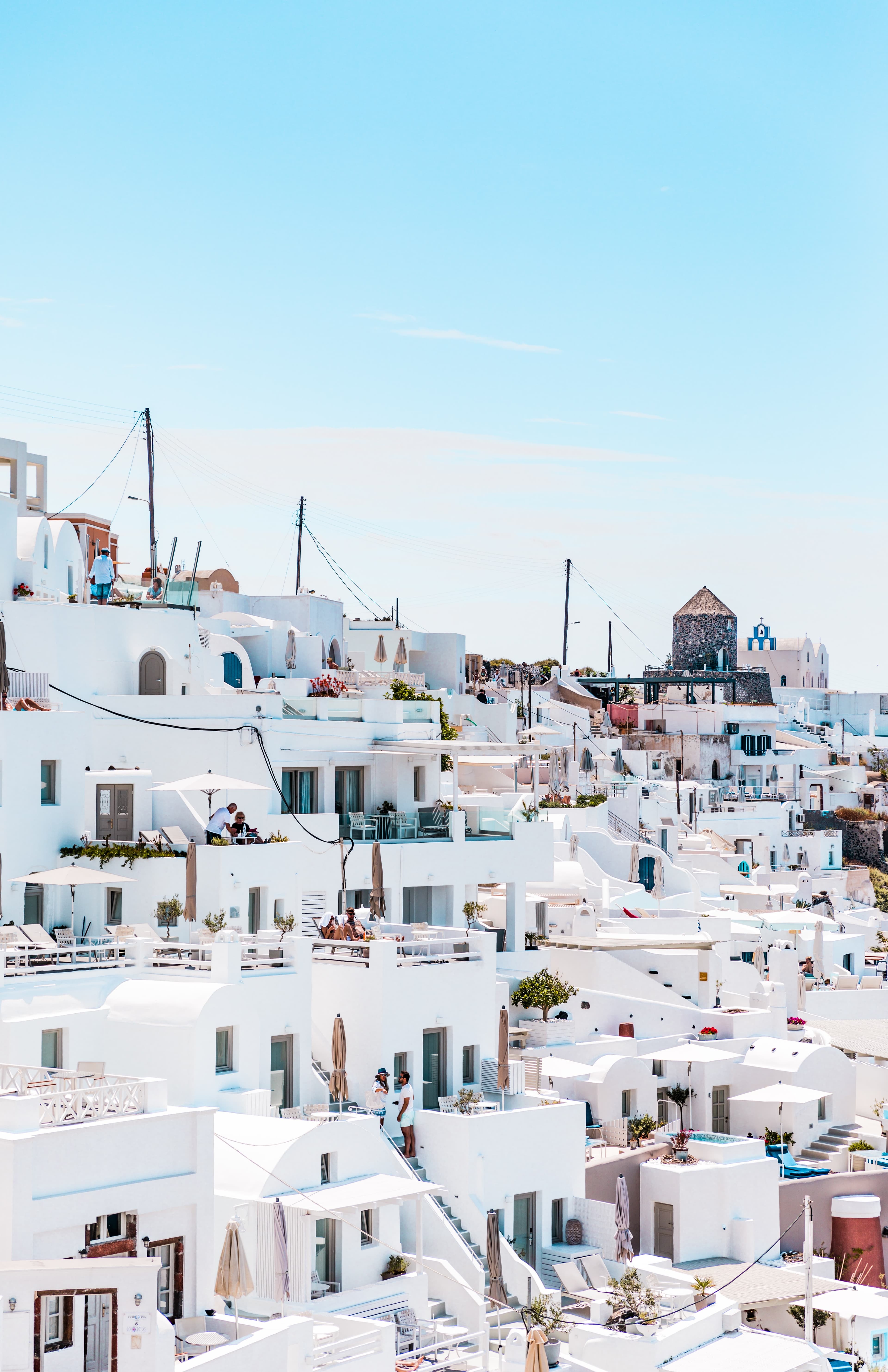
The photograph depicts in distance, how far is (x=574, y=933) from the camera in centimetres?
4047

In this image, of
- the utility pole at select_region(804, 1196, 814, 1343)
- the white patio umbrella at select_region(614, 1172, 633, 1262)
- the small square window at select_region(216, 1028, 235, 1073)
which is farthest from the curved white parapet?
the small square window at select_region(216, 1028, 235, 1073)

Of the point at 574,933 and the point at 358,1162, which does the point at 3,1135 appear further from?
the point at 574,933

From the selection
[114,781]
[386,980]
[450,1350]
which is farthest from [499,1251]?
[114,781]

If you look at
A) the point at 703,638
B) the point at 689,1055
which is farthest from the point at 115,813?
the point at 703,638

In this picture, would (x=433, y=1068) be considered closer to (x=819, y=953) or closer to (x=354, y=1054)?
(x=354, y=1054)

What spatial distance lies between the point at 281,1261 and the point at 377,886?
1096cm

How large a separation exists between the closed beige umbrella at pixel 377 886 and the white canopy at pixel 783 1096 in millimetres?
8734

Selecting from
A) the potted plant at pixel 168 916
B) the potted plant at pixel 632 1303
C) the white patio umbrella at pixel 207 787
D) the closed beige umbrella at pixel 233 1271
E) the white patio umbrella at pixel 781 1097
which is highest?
the white patio umbrella at pixel 207 787

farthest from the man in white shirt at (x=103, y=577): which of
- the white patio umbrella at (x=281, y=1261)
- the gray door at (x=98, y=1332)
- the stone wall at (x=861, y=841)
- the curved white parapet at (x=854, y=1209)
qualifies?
the stone wall at (x=861, y=841)

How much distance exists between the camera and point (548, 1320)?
2573cm

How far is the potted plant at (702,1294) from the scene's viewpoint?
27219mm

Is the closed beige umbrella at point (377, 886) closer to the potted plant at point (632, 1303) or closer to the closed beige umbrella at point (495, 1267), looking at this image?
the closed beige umbrella at point (495, 1267)

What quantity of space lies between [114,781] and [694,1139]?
12.8 m

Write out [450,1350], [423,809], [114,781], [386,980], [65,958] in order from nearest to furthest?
1. [450,1350]
2. [65,958]
3. [386,980]
4. [114,781]
5. [423,809]
